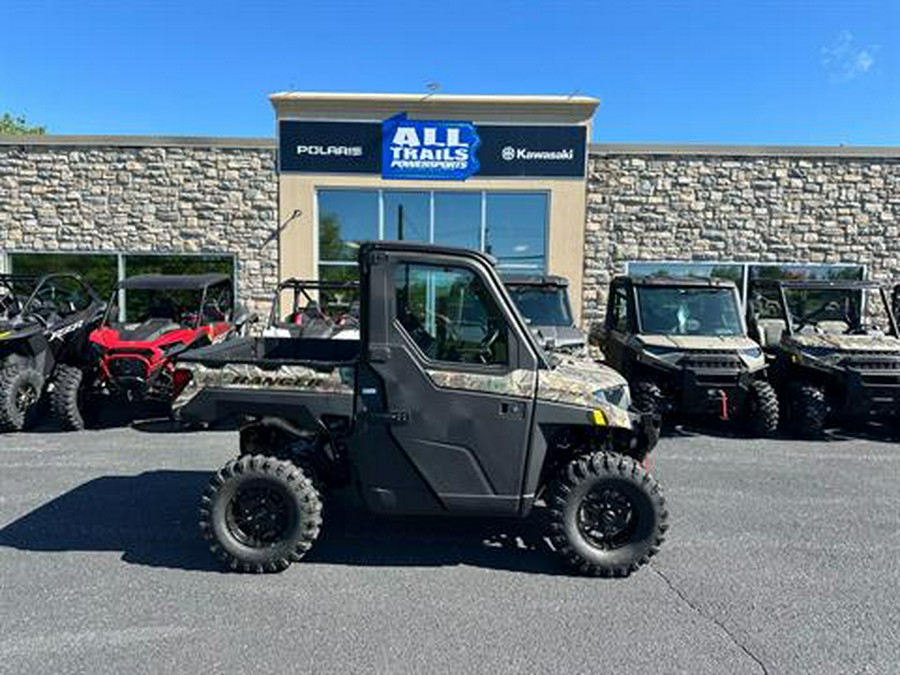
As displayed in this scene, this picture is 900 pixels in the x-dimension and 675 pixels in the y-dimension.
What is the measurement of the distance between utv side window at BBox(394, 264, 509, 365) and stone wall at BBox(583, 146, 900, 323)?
31.7 feet

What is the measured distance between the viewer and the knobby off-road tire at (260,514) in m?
3.63

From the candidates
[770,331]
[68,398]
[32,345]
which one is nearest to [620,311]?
[770,331]

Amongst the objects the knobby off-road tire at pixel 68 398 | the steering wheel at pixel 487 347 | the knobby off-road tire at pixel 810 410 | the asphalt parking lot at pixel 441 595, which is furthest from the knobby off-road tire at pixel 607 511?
the knobby off-road tire at pixel 68 398

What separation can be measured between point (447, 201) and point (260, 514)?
9842 millimetres

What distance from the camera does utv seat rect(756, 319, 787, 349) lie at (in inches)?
328

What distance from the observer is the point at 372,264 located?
3.57 m

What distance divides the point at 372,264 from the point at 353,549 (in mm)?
1979

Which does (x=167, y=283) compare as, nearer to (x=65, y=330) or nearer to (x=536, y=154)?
(x=65, y=330)

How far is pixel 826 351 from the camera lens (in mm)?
7344

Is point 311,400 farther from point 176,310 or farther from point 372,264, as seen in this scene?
point 176,310

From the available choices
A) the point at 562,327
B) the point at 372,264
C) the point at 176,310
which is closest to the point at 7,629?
the point at 372,264

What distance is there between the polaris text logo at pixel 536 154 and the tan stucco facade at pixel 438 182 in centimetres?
45

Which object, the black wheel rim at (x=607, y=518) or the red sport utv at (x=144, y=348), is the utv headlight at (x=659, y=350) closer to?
the black wheel rim at (x=607, y=518)

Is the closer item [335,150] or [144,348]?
[144,348]
